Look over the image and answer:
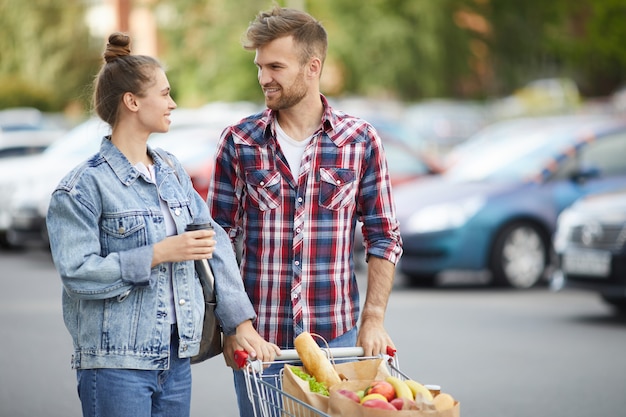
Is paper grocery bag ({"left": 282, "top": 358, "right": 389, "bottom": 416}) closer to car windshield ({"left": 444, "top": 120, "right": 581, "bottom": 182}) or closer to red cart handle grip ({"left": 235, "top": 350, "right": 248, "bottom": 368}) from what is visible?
red cart handle grip ({"left": 235, "top": 350, "right": 248, "bottom": 368})

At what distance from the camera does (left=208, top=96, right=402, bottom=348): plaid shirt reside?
4.05 m

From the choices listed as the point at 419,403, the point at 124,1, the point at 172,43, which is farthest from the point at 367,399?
the point at 124,1

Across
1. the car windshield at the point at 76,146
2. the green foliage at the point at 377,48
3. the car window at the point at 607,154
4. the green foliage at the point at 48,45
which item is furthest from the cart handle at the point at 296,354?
the green foliage at the point at 48,45

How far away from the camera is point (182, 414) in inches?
146

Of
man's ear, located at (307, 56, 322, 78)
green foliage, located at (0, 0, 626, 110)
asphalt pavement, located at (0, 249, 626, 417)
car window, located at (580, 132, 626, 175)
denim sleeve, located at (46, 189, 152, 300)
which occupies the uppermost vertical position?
green foliage, located at (0, 0, 626, 110)

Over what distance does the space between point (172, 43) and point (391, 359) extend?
45843 mm

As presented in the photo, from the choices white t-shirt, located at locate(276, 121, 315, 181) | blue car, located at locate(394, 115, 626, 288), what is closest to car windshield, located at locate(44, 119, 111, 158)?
blue car, located at locate(394, 115, 626, 288)

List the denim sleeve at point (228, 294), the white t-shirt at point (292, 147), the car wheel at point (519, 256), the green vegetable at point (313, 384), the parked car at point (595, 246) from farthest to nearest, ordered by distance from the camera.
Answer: the car wheel at point (519, 256), the parked car at point (595, 246), the white t-shirt at point (292, 147), the denim sleeve at point (228, 294), the green vegetable at point (313, 384)

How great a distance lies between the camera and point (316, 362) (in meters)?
3.52

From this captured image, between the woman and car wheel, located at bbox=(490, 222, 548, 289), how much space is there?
883cm

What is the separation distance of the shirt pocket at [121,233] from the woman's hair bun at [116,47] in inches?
21.0

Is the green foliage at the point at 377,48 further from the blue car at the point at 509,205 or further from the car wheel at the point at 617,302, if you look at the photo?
the car wheel at the point at 617,302

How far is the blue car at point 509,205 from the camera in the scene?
12188mm

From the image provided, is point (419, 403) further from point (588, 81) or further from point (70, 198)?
point (588, 81)
